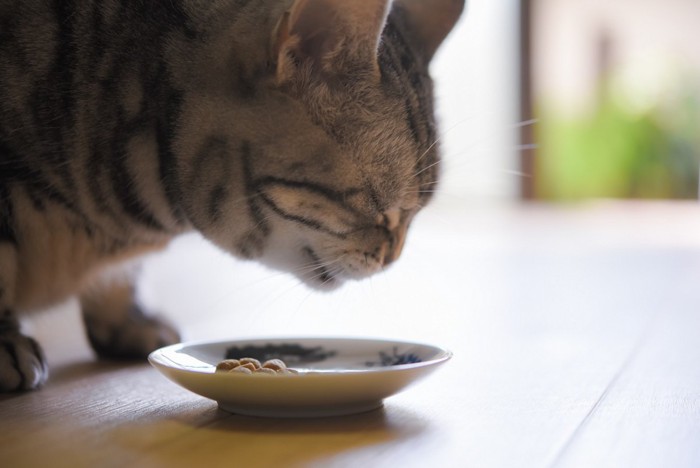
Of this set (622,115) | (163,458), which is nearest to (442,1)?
(163,458)

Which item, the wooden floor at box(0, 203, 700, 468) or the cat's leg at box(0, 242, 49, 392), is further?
the cat's leg at box(0, 242, 49, 392)

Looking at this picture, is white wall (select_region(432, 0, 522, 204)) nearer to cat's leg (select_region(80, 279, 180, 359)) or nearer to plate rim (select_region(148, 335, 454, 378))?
cat's leg (select_region(80, 279, 180, 359))

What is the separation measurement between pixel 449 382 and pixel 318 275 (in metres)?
0.22

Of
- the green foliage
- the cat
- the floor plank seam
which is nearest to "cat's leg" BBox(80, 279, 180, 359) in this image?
the cat

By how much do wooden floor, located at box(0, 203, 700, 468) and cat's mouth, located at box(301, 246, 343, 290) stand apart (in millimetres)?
147

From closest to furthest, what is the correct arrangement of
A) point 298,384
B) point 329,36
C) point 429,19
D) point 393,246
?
point 298,384
point 329,36
point 393,246
point 429,19

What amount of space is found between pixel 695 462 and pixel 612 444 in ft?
0.28

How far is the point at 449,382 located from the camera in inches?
49.8

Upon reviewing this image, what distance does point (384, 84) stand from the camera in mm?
1254

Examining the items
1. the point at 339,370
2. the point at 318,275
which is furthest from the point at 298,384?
the point at 318,275

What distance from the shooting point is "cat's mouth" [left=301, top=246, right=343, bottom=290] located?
4.14 ft

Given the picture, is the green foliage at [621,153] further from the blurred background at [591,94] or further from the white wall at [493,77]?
the white wall at [493,77]

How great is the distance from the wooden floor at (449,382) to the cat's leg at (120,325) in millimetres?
45

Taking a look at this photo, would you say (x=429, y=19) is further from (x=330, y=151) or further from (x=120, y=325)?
(x=120, y=325)
